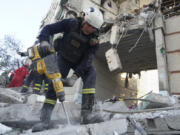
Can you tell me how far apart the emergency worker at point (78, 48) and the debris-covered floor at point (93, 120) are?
25cm

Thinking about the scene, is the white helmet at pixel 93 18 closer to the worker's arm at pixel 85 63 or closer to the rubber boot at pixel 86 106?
the worker's arm at pixel 85 63

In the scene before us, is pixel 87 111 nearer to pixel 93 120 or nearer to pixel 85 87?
pixel 93 120

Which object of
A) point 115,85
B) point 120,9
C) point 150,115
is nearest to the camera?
point 150,115

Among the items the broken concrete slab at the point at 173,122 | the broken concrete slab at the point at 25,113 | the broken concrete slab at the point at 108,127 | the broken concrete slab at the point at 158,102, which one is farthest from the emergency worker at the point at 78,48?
the broken concrete slab at the point at 158,102

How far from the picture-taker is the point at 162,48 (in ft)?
18.4

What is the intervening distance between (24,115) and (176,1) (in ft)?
26.6

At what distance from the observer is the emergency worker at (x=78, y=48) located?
2.22 m

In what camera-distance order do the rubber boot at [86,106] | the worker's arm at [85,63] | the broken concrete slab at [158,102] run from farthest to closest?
the broken concrete slab at [158,102] → the worker's arm at [85,63] → the rubber boot at [86,106]

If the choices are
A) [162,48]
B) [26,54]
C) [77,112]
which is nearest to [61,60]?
[26,54]

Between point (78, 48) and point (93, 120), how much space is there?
1.10 meters

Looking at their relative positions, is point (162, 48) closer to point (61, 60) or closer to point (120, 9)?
point (61, 60)

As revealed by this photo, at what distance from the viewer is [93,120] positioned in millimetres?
2010

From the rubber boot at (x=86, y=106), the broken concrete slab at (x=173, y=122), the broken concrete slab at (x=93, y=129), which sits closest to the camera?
the broken concrete slab at (x=93, y=129)

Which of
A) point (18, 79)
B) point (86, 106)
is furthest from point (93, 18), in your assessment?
point (18, 79)
